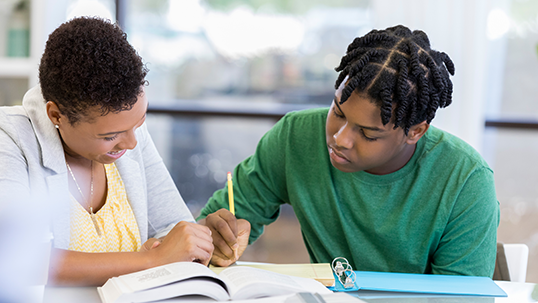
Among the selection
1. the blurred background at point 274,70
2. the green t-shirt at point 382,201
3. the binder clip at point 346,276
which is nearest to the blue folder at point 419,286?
the binder clip at point 346,276

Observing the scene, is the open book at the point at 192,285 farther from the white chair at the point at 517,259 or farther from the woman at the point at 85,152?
the white chair at the point at 517,259

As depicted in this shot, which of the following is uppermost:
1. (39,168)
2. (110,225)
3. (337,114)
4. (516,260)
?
(337,114)

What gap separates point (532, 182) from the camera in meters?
2.43

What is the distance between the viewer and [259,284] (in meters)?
0.79

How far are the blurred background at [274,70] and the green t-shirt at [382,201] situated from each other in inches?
44.8

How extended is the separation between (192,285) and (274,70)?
6.33 ft

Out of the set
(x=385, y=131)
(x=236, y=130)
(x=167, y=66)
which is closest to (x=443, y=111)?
(x=236, y=130)

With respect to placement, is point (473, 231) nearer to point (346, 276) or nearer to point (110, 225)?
point (346, 276)

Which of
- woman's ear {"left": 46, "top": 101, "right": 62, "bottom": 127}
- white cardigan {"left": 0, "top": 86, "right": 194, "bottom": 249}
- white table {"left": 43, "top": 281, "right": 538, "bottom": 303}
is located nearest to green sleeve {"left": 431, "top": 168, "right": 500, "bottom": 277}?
white table {"left": 43, "top": 281, "right": 538, "bottom": 303}

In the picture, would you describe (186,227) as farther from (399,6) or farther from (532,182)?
(532,182)

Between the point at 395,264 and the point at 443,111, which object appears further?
the point at 443,111

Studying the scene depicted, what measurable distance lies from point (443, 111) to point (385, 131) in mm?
1295

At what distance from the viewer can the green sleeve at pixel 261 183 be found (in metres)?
1.34

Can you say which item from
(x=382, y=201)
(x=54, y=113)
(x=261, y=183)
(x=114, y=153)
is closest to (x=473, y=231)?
(x=382, y=201)
